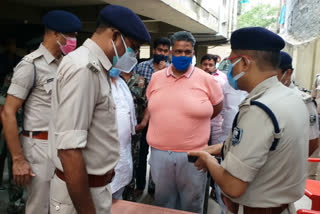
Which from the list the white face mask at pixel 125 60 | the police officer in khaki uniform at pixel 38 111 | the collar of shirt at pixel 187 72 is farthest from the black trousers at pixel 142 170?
the white face mask at pixel 125 60

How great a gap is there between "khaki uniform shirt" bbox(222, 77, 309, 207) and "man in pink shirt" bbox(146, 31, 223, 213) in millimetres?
935

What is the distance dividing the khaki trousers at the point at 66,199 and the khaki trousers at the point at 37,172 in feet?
2.46

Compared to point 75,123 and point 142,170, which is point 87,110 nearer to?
point 75,123

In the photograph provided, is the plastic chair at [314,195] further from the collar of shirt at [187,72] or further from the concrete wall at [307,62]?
the concrete wall at [307,62]

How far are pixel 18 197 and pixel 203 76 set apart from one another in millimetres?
2067

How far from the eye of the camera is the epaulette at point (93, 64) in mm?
1071

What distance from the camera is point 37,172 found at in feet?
6.16

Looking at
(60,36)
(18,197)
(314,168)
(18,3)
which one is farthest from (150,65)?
(18,3)

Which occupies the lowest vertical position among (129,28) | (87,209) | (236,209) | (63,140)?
(236,209)

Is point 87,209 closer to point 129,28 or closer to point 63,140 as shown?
point 63,140

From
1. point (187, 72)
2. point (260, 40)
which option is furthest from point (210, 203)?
point (260, 40)

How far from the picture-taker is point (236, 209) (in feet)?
4.27

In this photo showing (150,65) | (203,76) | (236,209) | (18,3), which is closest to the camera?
(236,209)

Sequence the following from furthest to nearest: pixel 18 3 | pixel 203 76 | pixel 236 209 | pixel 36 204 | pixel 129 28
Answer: pixel 18 3, pixel 203 76, pixel 36 204, pixel 236 209, pixel 129 28
